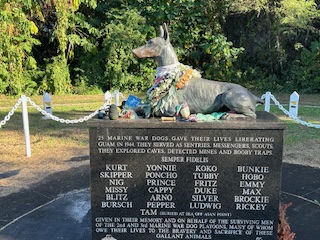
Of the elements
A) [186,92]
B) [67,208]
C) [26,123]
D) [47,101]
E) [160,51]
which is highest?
[160,51]

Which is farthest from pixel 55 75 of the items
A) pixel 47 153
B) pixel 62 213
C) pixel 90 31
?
pixel 62 213

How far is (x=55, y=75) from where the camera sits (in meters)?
17.1

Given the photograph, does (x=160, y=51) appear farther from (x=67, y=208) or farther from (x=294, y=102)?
(x=294, y=102)

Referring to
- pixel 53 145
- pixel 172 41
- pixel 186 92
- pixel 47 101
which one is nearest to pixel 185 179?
pixel 186 92

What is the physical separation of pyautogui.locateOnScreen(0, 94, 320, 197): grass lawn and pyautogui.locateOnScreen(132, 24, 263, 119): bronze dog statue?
342cm

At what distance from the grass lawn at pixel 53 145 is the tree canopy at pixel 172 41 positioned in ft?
15.2

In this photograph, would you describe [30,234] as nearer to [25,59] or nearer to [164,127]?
[164,127]

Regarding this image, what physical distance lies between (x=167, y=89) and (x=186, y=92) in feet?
0.69

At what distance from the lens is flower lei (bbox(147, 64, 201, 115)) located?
12.4ft

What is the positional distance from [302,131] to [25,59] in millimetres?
13437

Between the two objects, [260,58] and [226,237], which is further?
[260,58]

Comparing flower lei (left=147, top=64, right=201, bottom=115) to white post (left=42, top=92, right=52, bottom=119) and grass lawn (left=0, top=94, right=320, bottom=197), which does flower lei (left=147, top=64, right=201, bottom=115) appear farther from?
white post (left=42, top=92, right=52, bottom=119)

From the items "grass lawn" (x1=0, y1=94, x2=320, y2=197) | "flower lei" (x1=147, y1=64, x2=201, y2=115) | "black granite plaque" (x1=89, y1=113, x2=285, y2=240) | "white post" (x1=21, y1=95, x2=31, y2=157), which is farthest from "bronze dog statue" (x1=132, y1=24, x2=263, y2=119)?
"white post" (x1=21, y1=95, x2=31, y2=157)

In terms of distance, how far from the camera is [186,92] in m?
3.84
